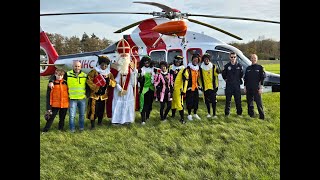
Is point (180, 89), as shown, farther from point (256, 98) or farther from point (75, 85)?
point (75, 85)

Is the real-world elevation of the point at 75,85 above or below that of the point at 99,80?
below

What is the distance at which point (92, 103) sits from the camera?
6.27m

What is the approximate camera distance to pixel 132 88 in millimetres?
6605

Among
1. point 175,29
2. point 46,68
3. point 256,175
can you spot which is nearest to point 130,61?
Result: point 175,29

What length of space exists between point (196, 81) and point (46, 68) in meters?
7.10

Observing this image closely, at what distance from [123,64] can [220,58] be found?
10.1 feet

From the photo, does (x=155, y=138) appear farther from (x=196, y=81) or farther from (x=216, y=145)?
(x=196, y=81)

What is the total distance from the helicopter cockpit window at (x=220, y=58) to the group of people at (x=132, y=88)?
4.26 feet

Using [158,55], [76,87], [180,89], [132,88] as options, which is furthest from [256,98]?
[76,87]

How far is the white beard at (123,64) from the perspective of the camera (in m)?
6.51

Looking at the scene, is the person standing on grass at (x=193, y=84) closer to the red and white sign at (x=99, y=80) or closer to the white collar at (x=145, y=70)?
the white collar at (x=145, y=70)

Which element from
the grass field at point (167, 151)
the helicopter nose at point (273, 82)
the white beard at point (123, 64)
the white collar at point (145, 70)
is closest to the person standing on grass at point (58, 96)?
the grass field at point (167, 151)

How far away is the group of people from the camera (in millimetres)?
6055
